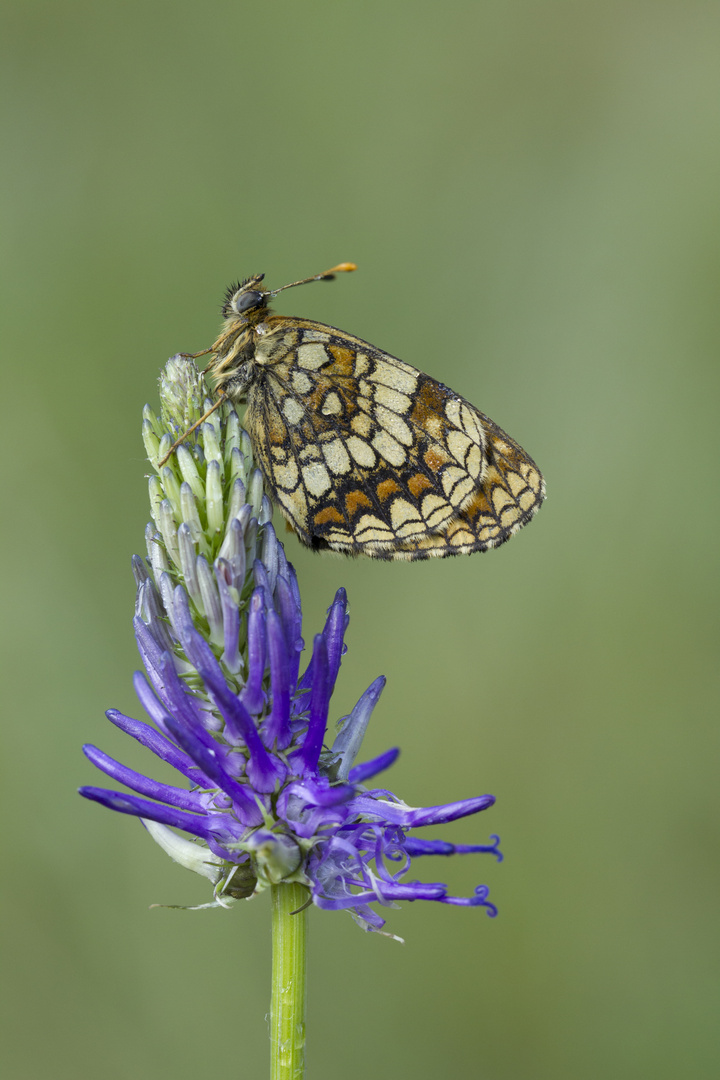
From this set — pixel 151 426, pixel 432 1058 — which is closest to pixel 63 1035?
pixel 432 1058

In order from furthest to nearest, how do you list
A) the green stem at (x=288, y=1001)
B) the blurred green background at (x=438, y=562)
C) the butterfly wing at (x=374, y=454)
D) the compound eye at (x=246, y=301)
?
1. the blurred green background at (x=438, y=562)
2. the compound eye at (x=246, y=301)
3. the butterfly wing at (x=374, y=454)
4. the green stem at (x=288, y=1001)

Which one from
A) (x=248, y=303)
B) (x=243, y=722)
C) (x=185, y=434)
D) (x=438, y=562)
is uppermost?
(x=248, y=303)

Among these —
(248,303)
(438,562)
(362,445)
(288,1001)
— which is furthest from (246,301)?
(438,562)

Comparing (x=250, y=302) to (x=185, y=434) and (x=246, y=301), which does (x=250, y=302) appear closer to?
(x=246, y=301)

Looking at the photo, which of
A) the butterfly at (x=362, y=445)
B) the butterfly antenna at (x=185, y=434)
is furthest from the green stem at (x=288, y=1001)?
the butterfly at (x=362, y=445)

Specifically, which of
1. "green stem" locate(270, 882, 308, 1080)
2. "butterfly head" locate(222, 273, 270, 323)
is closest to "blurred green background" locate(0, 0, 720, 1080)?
"butterfly head" locate(222, 273, 270, 323)

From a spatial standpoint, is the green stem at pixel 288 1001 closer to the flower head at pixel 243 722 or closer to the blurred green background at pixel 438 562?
the flower head at pixel 243 722

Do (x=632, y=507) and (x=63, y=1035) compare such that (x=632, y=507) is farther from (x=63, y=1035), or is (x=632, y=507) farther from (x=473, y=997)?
(x=63, y=1035)
